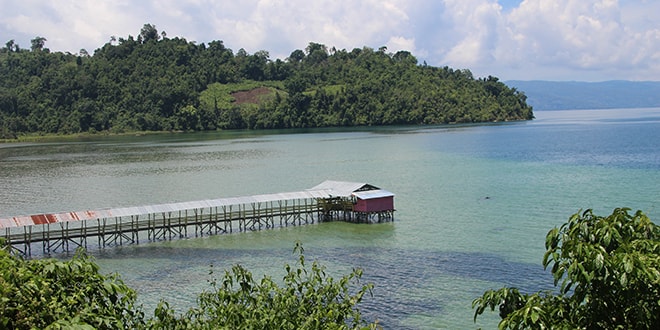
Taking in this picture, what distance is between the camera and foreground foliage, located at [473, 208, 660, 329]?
7723 millimetres

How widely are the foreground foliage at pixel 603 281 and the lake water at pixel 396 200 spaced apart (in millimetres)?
14152

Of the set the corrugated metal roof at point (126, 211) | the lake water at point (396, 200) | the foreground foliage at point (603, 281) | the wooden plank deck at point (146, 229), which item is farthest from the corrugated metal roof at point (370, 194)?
the foreground foliage at point (603, 281)

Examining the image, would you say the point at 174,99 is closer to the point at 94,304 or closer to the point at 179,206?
the point at 179,206

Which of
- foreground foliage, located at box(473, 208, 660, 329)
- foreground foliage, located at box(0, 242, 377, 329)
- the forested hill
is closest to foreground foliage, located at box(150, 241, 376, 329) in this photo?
foreground foliage, located at box(0, 242, 377, 329)

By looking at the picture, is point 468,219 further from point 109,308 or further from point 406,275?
point 109,308

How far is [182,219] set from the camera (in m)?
40.7

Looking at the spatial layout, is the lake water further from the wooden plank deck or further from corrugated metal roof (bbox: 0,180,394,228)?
corrugated metal roof (bbox: 0,180,394,228)

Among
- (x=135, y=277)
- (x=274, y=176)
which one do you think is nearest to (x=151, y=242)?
(x=135, y=277)

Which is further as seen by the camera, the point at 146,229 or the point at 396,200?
the point at 396,200

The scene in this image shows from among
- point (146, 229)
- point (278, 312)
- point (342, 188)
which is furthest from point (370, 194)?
point (278, 312)

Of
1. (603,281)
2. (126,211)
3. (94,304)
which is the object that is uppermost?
(603,281)

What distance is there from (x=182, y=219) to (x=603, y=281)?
116 ft

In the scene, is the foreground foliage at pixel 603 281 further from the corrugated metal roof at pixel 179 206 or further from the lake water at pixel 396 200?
the corrugated metal roof at pixel 179 206

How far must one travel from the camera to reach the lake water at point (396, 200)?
1097 inches
